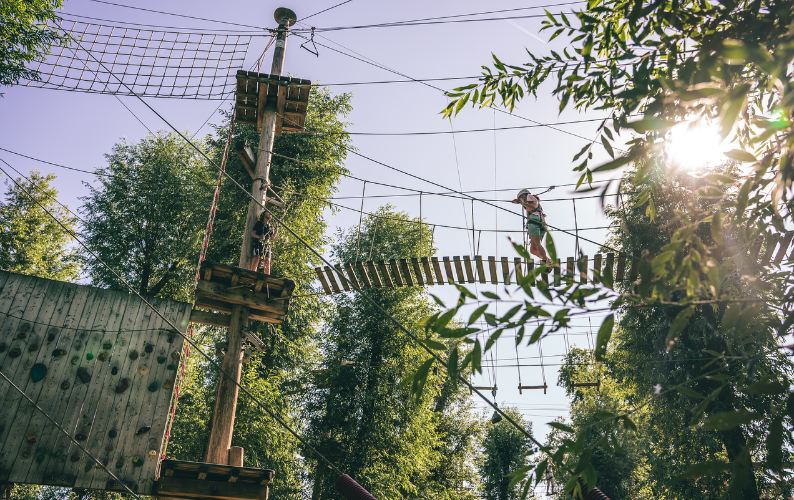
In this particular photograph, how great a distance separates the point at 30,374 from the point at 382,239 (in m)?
14.2

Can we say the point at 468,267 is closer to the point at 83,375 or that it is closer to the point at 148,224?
the point at 83,375

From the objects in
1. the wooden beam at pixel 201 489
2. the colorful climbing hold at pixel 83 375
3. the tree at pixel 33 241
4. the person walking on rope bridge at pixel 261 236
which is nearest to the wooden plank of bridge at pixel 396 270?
the person walking on rope bridge at pixel 261 236

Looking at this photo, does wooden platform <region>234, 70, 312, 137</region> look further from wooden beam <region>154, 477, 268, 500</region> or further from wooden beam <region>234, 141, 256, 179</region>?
wooden beam <region>154, 477, 268, 500</region>

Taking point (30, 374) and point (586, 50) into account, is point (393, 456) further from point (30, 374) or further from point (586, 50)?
point (586, 50)

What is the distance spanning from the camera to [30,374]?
6.02 m

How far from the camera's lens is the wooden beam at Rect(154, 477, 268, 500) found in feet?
18.8

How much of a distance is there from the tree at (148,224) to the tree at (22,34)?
6.02 meters

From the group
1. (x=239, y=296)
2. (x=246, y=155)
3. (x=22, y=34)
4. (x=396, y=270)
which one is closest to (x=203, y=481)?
(x=239, y=296)

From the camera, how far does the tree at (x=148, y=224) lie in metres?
15.5

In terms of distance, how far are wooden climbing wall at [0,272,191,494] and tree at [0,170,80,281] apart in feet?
36.8

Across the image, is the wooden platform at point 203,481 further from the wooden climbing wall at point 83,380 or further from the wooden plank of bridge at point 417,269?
the wooden plank of bridge at point 417,269

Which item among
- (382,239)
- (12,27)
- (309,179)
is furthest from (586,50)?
(382,239)

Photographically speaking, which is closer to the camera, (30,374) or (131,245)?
(30,374)

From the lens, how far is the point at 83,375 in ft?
20.4
